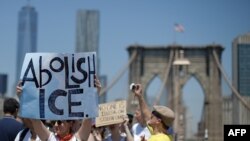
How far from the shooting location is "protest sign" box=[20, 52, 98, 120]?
4926 millimetres

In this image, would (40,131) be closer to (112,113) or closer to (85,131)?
(85,131)

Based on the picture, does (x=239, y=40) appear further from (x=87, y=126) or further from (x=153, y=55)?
(x=87, y=126)

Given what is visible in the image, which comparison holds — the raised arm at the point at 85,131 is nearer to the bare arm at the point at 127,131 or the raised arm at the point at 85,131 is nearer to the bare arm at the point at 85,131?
the bare arm at the point at 85,131

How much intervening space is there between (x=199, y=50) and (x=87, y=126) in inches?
2538

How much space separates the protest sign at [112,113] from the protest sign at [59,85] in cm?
135

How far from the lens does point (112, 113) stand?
6.40 meters

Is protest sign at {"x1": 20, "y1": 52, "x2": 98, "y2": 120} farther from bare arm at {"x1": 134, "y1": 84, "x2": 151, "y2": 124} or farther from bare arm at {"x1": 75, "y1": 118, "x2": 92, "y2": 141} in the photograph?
bare arm at {"x1": 134, "y1": 84, "x2": 151, "y2": 124}

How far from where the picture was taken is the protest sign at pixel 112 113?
6348 millimetres

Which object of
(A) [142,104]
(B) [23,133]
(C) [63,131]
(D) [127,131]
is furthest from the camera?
(A) [142,104]

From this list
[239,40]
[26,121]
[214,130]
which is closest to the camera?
[26,121]

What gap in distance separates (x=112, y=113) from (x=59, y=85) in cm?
150

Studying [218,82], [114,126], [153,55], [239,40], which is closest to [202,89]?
[218,82]

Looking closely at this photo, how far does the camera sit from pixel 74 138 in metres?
4.93

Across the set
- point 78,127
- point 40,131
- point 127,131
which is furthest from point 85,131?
point 127,131
